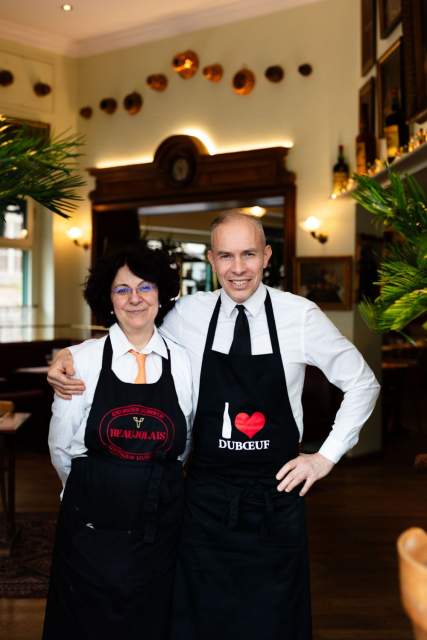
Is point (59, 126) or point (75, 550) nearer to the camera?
point (75, 550)

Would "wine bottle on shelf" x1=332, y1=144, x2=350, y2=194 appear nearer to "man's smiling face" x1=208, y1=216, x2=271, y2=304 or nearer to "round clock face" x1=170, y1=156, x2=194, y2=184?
"round clock face" x1=170, y1=156, x2=194, y2=184

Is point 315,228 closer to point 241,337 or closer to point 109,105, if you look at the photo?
point 109,105

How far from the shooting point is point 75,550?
2004mm

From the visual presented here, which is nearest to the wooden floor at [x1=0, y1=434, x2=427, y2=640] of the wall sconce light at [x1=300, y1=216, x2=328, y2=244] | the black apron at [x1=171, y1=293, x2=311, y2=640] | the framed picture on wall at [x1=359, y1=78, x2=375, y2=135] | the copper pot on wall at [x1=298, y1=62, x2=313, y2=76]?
the black apron at [x1=171, y1=293, x2=311, y2=640]

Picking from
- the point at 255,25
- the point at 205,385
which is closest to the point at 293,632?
the point at 205,385

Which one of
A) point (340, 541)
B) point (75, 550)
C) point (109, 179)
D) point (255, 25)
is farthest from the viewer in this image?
point (109, 179)

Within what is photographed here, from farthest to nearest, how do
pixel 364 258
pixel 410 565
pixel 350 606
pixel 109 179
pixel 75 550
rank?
pixel 109 179 → pixel 364 258 → pixel 350 606 → pixel 75 550 → pixel 410 565

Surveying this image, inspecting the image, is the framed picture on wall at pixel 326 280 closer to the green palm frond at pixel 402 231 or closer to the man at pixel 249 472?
the man at pixel 249 472

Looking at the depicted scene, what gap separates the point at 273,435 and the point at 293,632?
531 millimetres

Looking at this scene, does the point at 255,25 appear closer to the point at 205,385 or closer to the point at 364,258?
the point at 364,258

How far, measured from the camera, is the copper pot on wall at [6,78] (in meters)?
8.11

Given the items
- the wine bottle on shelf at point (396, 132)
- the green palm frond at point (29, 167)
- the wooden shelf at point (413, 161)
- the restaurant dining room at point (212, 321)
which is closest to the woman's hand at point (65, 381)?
the restaurant dining room at point (212, 321)

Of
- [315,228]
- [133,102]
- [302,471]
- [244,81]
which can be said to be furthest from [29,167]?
[133,102]

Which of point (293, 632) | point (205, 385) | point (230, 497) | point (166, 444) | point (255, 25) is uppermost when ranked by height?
point (255, 25)
